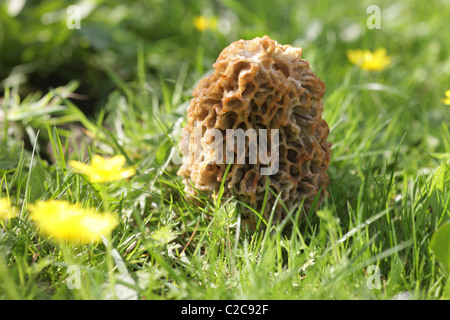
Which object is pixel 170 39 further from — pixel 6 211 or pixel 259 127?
pixel 6 211

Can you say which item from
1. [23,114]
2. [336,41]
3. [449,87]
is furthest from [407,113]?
[23,114]

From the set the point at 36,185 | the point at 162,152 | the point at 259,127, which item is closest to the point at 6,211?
the point at 36,185

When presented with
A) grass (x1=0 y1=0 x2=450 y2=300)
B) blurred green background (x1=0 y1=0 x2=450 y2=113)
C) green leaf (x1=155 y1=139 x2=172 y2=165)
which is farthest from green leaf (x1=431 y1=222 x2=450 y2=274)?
blurred green background (x1=0 y1=0 x2=450 y2=113)

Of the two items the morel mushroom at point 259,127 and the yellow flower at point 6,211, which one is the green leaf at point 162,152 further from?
the yellow flower at point 6,211
